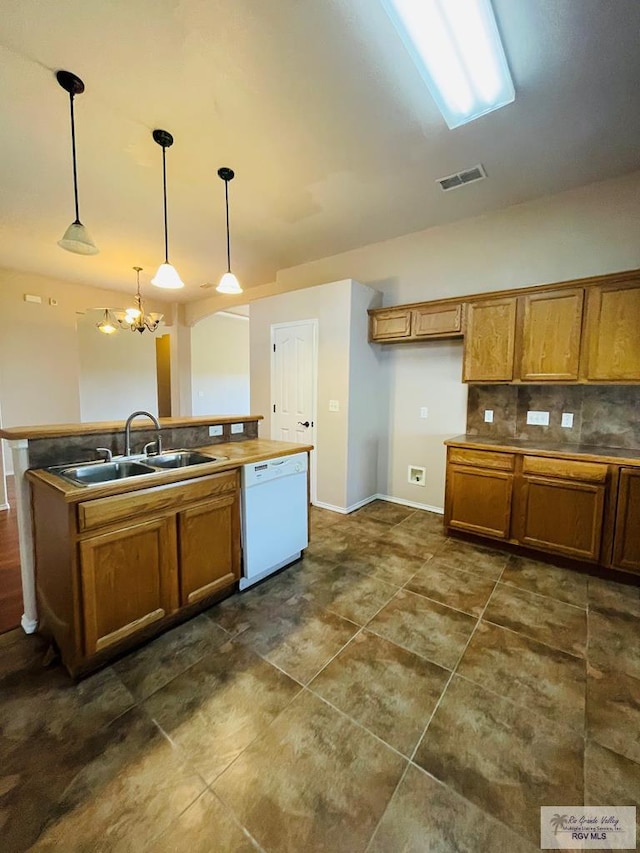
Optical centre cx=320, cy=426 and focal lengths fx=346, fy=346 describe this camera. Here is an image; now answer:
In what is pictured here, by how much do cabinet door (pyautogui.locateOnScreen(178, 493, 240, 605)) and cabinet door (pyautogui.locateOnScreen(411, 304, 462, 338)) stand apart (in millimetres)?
2428

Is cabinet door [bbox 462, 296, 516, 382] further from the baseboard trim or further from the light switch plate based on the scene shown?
the baseboard trim

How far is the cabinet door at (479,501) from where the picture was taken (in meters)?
2.90

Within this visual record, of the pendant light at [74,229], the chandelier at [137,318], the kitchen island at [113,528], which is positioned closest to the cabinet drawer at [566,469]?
the kitchen island at [113,528]

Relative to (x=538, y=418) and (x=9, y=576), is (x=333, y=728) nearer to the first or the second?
(x=9, y=576)

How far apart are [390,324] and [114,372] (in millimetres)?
5729

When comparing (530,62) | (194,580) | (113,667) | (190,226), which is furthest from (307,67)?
(113,667)

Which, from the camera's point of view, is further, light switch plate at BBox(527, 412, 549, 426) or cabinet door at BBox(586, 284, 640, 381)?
light switch plate at BBox(527, 412, 549, 426)

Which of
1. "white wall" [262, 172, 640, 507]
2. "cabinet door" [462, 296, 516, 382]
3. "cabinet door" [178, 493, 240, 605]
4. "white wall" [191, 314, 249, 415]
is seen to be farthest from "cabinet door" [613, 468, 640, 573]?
"white wall" [191, 314, 249, 415]

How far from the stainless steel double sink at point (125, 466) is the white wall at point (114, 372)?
16.4 feet

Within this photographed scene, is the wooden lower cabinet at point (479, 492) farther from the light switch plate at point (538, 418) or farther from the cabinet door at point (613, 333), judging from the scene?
the cabinet door at point (613, 333)

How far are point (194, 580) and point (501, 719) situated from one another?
5.37 feet

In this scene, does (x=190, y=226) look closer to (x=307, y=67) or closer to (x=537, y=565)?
Answer: (x=307, y=67)

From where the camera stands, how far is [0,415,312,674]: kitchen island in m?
1.57

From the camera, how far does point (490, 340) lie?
3.03 metres
